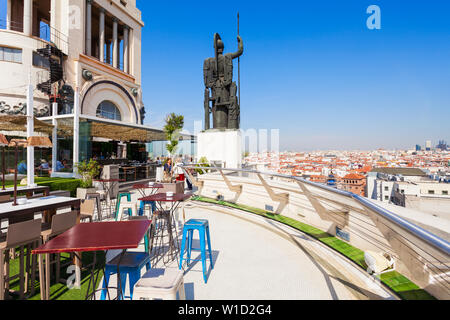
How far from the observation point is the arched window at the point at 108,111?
831 inches

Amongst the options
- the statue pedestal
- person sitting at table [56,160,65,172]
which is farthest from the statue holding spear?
person sitting at table [56,160,65,172]

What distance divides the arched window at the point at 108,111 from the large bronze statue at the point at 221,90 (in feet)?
43.9

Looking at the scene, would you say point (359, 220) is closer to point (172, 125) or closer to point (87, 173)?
point (87, 173)

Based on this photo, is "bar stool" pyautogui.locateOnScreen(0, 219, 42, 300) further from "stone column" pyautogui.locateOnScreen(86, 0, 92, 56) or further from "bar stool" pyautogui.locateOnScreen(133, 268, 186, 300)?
"stone column" pyautogui.locateOnScreen(86, 0, 92, 56)

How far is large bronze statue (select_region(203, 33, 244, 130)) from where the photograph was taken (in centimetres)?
1184

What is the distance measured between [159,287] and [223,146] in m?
9.59

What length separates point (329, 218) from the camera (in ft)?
11.0

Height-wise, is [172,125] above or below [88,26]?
below

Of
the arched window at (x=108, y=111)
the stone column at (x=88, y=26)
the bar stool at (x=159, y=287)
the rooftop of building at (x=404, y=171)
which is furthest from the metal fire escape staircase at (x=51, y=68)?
the rooftop of building at (x=404, y=171)

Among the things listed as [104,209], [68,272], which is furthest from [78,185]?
[68,272]

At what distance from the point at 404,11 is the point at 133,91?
80.1ft

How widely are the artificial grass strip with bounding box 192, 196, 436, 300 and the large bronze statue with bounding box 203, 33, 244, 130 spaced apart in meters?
7.16

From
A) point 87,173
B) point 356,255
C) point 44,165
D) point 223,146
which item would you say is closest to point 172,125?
point 223,146

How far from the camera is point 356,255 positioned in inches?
116
